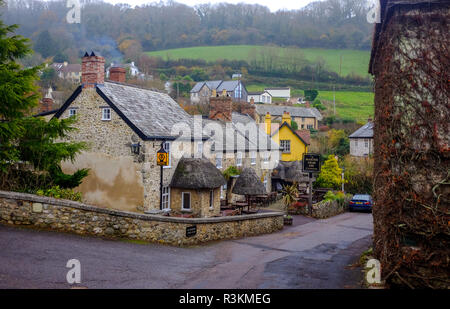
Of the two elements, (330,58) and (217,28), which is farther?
(217,28)

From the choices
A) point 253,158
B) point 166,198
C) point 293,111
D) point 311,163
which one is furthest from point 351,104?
point 166,198

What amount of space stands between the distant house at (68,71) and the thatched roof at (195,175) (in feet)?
190

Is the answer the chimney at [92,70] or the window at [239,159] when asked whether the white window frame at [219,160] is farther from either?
the chimney at [92,70]

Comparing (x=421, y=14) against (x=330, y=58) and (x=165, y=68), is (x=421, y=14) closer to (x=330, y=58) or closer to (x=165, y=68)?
(x=165, y=68)

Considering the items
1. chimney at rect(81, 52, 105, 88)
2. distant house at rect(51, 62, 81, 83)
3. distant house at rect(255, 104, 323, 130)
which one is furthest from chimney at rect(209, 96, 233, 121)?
distant house at rect(51, 62, 81, 83)

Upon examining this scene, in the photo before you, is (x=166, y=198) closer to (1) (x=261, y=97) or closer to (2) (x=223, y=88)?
(2) (x=223, y=88)

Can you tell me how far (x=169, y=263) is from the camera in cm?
1252

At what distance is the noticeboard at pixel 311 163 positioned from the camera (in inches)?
1081

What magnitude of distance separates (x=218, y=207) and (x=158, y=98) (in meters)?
8.56

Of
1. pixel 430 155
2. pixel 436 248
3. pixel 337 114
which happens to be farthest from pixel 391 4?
pixel 337 114

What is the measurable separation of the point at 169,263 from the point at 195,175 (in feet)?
35.0

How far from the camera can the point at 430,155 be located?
30.0ft

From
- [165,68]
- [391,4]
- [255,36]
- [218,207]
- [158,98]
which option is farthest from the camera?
[255,36]

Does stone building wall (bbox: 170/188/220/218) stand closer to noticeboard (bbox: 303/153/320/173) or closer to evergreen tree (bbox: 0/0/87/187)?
evergreen tree (bbox: 0/0/87/187)
